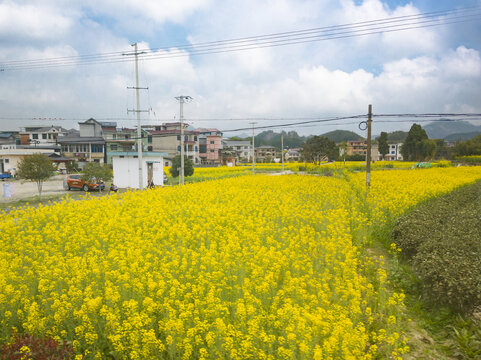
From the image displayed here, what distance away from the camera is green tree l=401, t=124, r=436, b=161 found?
5988cm

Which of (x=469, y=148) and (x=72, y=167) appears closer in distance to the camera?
(x=72, y=167)

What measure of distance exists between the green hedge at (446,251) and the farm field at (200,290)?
2.82ft

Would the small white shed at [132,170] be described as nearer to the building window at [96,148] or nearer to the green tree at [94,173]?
the green tree at [94,173]

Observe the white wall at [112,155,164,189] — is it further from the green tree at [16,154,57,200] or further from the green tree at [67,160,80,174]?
the green tree at [67,160,80,174]

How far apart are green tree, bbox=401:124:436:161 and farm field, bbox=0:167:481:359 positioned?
193 ft

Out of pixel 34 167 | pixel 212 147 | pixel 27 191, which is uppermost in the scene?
pixel 212 147

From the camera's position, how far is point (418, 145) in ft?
198

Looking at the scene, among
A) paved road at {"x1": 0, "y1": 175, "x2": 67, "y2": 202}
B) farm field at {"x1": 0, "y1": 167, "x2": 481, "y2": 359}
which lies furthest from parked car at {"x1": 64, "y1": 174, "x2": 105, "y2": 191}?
farm field at {"x1": 0, "y1": 167, "x2": 481, "y2": 359}

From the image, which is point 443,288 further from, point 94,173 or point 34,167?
point 94,173

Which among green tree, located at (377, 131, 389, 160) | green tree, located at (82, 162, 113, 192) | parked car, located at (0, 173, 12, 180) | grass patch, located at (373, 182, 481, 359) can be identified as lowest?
grass patch, located at (373, 182, 481, 359)

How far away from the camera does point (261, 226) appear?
8641mm

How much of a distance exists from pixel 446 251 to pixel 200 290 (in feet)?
16.9

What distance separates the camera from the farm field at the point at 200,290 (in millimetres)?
3682

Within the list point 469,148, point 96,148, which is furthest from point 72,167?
point 469,148
